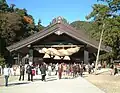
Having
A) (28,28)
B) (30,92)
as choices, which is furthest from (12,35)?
(30,92)

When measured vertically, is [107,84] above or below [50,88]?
above

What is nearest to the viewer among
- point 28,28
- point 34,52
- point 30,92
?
point 30,92

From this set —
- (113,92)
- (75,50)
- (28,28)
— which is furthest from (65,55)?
(28,28)

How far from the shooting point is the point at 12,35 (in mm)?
71375

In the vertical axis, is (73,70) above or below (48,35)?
below

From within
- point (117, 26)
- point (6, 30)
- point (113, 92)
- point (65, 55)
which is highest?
point (6, 30)

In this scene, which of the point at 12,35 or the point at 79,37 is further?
the point at 12,35

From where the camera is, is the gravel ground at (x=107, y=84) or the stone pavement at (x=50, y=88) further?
the gravel ground at (x=107, y=84)

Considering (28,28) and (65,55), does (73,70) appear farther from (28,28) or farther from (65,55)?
(28,28)

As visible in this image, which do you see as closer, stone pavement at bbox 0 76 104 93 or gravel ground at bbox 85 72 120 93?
stone pavement at bbox 0 76 104 93

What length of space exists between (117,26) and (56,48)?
737 cm

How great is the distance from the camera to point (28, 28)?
275ft

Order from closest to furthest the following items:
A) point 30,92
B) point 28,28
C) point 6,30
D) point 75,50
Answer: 1. point 30,92
2. point 75,50
3. point 6,30
4. point 28,28

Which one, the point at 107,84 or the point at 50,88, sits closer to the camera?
the point at 50,88
